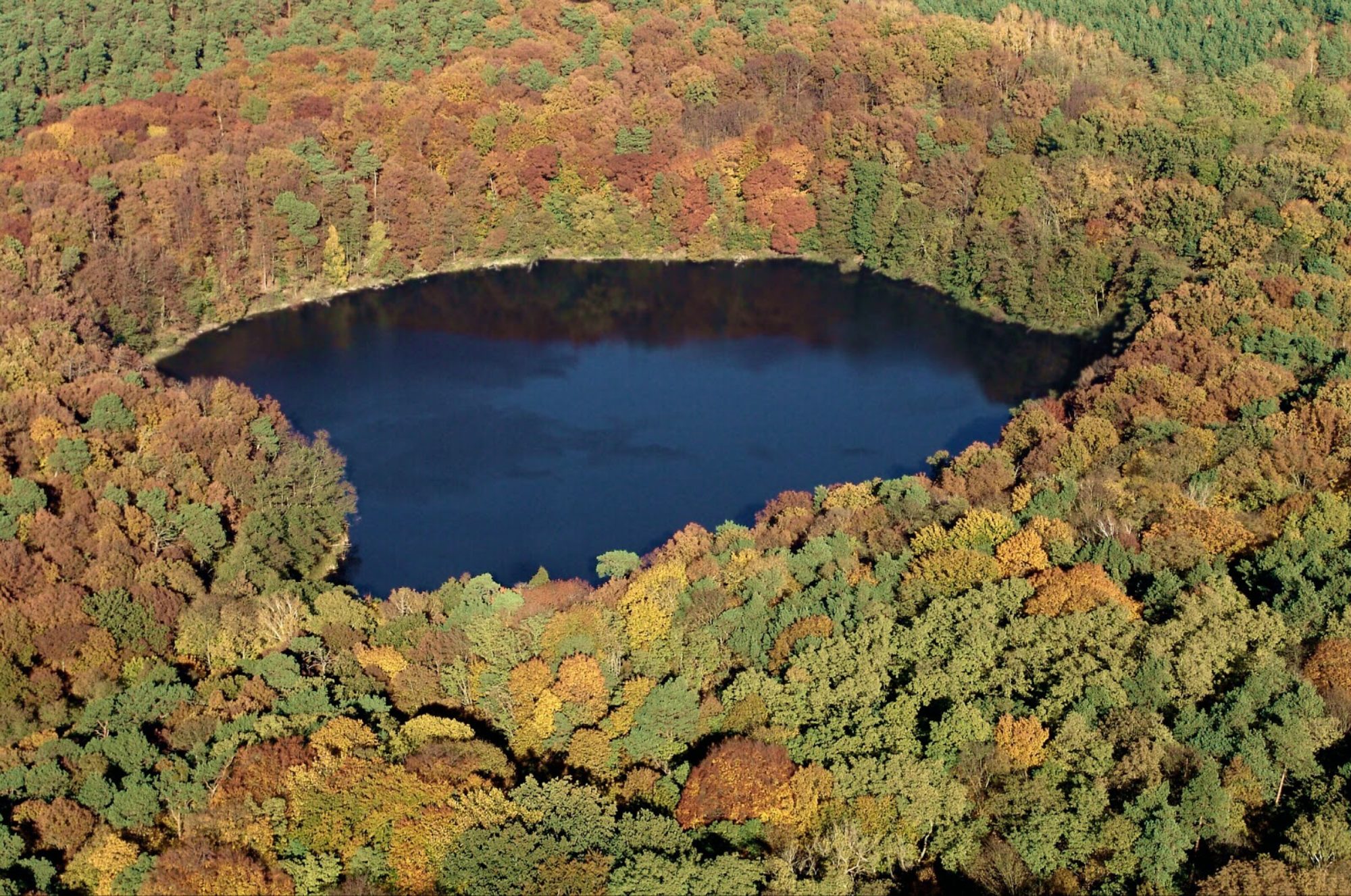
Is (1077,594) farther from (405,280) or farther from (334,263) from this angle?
(334,263)

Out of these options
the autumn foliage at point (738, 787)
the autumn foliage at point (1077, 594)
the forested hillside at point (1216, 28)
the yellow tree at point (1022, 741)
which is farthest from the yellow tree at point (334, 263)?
the yellow tree at point (1022, 741)

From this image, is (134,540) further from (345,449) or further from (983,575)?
→ (983,575)

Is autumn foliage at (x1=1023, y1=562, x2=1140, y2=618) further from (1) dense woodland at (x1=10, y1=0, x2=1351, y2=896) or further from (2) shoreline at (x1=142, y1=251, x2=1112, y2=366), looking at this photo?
(2) shoreline at (x1=142, y1=251, x2=1112, y2=366)

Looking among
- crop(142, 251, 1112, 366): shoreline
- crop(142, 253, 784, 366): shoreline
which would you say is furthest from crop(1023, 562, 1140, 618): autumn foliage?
crop(142, 253, 784, 366): shoreline

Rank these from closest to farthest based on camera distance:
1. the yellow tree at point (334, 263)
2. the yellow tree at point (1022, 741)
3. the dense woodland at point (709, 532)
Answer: the dense woodland at point (709, 532) → the yellow tree at point (1022, 741) → the yellow tree at point (334, 263)

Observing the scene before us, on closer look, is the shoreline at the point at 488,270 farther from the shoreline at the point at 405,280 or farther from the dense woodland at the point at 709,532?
the dense woodland at the point at 709,532
